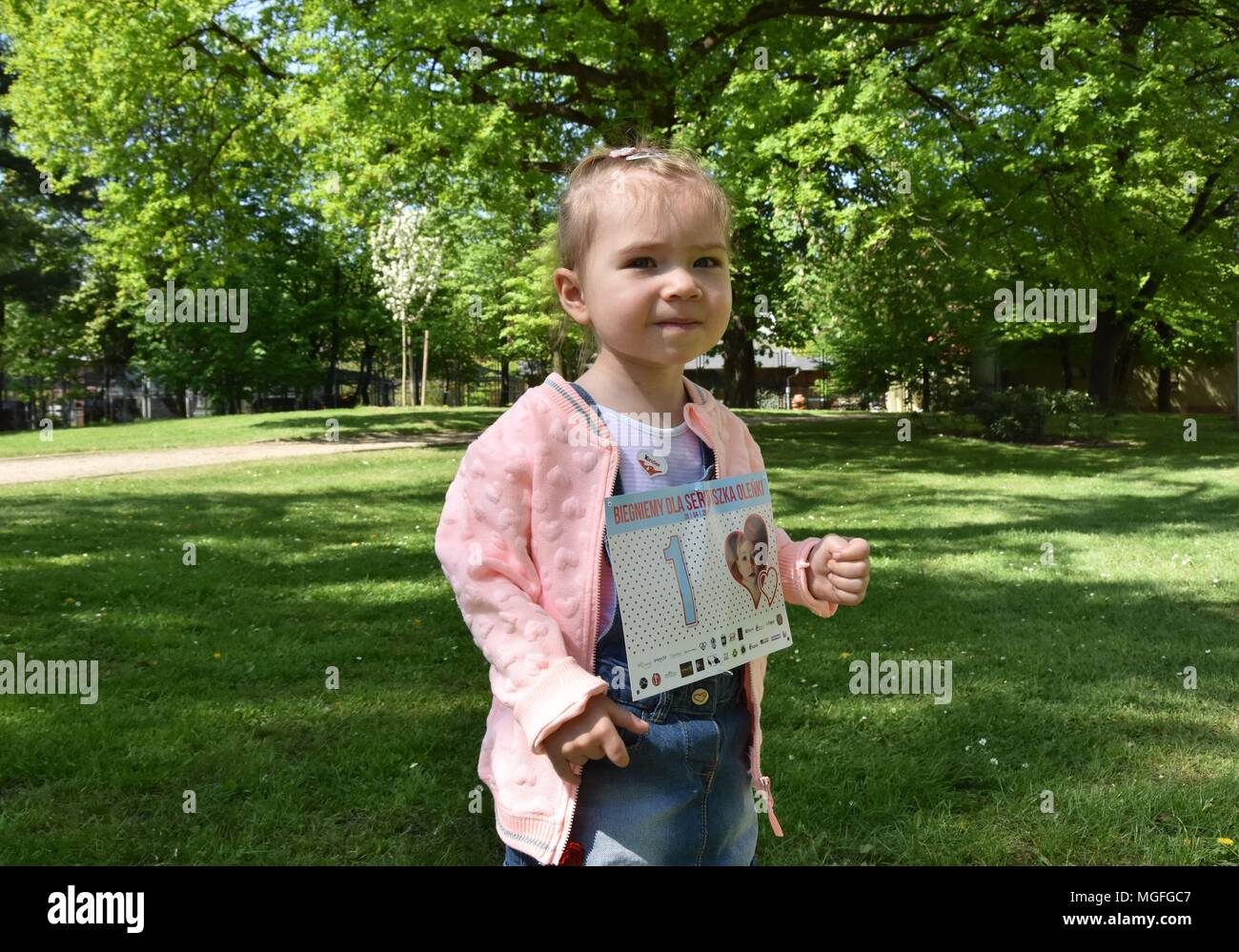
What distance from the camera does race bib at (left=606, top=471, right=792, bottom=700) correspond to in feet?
→ 5.85

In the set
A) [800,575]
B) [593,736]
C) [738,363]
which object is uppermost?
[738,363]

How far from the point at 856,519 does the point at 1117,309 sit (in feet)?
45.1

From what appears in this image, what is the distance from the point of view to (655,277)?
1.91m

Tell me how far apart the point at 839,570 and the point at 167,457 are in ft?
57.8

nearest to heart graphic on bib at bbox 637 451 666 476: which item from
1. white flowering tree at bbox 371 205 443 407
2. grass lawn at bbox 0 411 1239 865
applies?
grass lawn at bbox 0 411 1239 865

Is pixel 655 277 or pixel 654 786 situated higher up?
pixel 655 277

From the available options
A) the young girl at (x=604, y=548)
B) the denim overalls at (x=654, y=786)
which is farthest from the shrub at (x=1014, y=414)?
the denim overalls at (x=654, y=786)

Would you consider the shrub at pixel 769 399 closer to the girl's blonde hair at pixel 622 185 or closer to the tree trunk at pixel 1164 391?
the tree trunk at pixel 1164 391

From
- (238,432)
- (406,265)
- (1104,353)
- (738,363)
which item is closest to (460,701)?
(738,363)

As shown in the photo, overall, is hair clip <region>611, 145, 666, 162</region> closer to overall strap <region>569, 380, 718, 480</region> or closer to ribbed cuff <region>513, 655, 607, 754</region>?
overall strap <region>569, 380, 718, 480</region>

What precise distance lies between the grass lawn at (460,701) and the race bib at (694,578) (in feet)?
5.40

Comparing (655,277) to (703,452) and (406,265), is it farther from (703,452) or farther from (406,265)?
(406,265)

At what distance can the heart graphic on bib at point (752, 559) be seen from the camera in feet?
6.52

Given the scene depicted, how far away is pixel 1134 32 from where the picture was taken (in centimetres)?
1819
